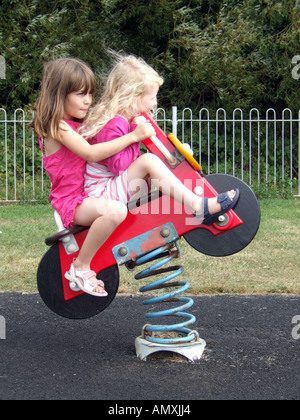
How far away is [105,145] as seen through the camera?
319 cm

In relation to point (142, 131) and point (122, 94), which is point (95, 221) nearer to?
point (142, 131)

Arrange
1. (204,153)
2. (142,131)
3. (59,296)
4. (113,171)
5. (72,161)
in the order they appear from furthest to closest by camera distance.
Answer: (204,153)
(59,296)
(72,161)
(113,171)
(142,131)

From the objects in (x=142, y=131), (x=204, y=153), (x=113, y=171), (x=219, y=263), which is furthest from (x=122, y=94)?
(x=204, y=153)

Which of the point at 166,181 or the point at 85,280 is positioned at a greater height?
the point at 166,181

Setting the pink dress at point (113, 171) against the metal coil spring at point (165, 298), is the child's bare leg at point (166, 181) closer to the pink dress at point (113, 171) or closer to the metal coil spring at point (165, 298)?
the pink dress at point (113, 171)

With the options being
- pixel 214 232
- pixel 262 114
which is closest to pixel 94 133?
pixel 214 232

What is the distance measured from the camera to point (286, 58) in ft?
42.8

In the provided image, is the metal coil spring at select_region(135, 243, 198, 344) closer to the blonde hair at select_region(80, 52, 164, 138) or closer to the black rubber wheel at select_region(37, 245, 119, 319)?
the black rubber wheel at select_region(37, 245, 119, 319)

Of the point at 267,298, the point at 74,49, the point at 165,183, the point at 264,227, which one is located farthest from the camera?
the point at 74,49

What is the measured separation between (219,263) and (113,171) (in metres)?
2.89

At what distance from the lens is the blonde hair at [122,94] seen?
→ 10.8 feet

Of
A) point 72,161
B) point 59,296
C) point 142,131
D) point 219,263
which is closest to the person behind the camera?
point 142,131
